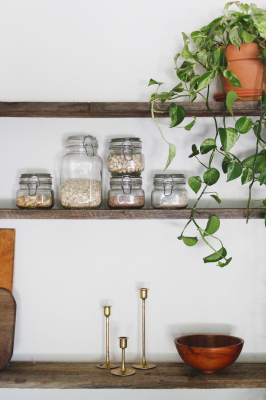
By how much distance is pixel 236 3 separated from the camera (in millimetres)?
1354

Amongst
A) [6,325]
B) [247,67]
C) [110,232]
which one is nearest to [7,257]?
[6,325]

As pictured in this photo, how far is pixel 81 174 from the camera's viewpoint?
1374 millimetres

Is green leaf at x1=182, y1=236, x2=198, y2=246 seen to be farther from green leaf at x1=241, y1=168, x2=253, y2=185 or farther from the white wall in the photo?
green leaf at x1=241, y1=168, x2=253, y2=185

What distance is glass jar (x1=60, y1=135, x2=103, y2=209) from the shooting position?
133 cm

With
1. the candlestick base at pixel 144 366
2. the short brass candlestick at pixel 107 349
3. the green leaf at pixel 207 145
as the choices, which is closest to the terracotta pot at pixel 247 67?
the green leaf at pixel 207 145

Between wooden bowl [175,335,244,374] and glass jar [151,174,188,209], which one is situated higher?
glass jar [151,174,188,209]

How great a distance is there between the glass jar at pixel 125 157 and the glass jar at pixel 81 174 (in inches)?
2.3

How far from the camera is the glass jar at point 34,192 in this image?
1.35m

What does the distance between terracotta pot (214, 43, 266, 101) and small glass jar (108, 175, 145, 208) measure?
43cm

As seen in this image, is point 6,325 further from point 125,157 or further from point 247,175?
point 247,175

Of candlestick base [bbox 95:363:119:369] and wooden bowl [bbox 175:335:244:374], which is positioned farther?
candlestick base [bbox 95:363:119:369]

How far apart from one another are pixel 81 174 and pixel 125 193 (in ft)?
0.52

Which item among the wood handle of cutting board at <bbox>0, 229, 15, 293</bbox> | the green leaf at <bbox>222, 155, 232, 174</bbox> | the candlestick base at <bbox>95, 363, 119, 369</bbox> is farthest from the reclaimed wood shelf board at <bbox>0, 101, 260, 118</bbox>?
the candlestick base at <bbox>95, 363, 119, 369</bbox>

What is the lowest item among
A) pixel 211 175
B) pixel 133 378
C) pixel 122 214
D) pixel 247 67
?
pixel 133 378
